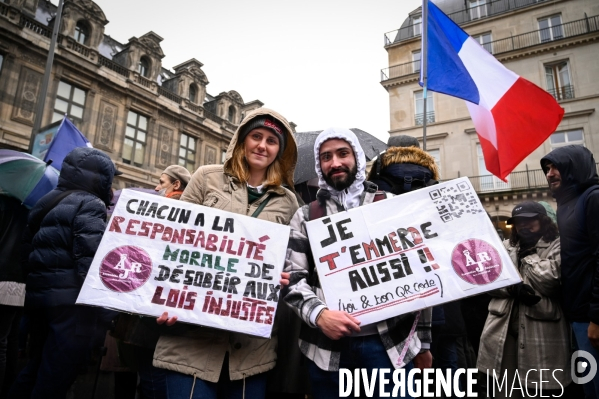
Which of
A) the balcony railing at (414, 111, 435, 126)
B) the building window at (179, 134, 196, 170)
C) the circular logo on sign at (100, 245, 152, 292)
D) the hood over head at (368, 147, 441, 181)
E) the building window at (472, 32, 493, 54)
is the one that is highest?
the building window at (472, 32, 493, 54)

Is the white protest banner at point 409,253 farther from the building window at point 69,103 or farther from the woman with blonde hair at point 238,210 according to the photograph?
the building window at point 69,103

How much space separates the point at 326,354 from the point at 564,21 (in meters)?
24.1

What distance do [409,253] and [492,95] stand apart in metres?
4.01

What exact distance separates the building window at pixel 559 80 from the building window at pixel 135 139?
21.6m

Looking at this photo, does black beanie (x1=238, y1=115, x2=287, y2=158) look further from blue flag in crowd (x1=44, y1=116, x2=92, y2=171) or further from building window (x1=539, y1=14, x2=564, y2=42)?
building window (x1=539, y1=14, x2=564, y2=42)

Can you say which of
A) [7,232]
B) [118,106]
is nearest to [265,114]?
[7,232]

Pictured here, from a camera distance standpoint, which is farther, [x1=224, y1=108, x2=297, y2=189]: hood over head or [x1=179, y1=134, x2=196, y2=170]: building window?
[x1=179, y1=134, x2=196, y2=170]: building window

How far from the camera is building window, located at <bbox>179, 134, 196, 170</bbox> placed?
21422 millimetres

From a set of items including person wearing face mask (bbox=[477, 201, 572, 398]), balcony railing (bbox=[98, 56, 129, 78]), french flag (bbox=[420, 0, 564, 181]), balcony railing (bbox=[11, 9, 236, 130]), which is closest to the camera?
person wearing face mask (bbox=[477, 201, 572, 398])

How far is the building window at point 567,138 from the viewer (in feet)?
56.4

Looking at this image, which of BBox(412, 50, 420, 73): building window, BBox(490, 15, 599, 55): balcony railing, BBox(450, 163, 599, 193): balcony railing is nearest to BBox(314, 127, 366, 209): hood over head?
BBox(450, 163, 599, 193): balcony railing

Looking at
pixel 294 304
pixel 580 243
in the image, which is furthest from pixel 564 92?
pixel 294 304

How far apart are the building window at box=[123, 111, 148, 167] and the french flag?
16.9 meters

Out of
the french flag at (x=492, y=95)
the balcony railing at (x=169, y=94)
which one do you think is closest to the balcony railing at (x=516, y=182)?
the french flag at (x=492, y=95)
